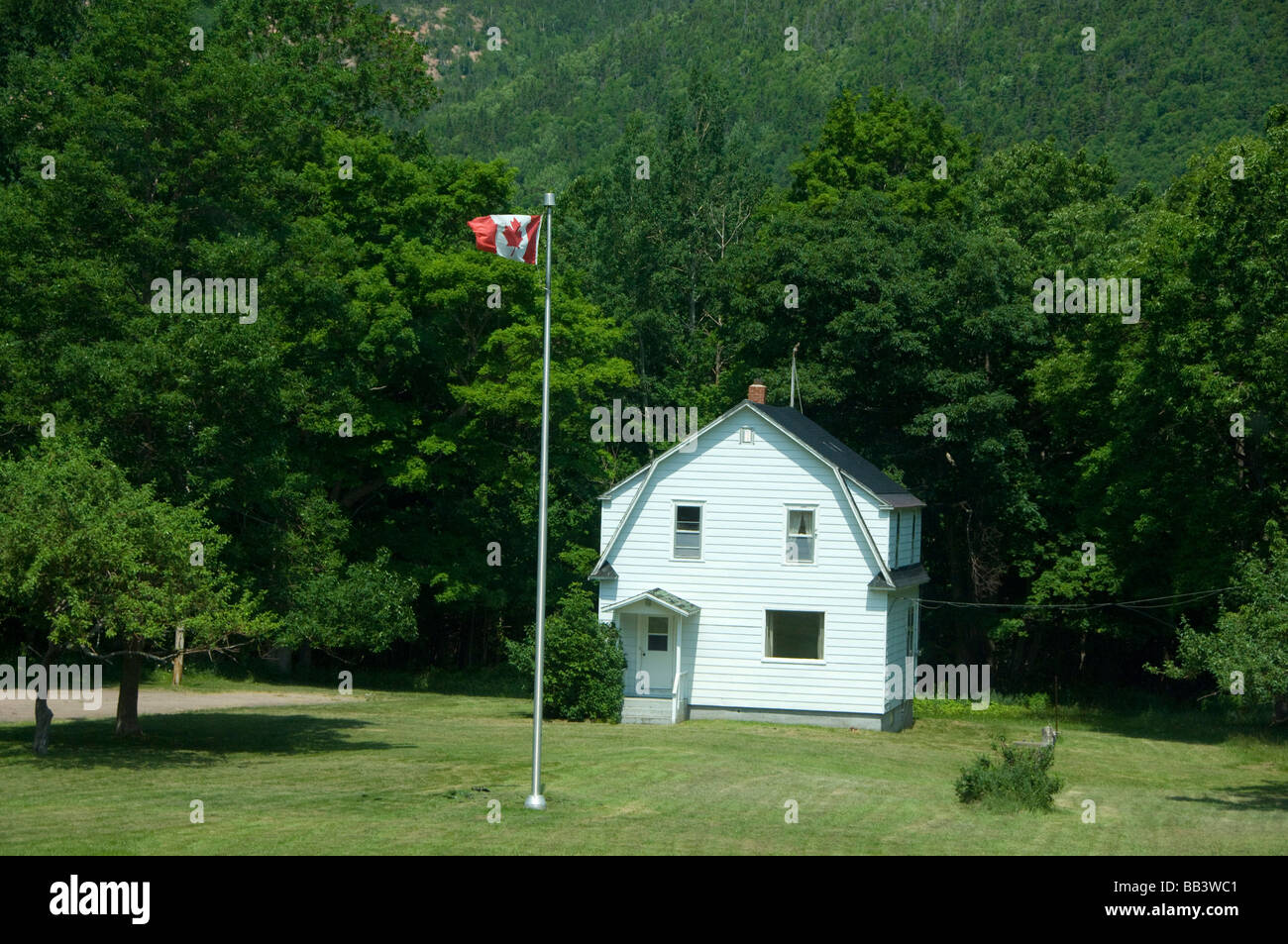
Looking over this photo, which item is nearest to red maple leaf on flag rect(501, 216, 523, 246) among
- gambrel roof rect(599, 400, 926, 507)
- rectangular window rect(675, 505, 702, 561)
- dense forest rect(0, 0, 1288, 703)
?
dense forest rect(0, 0, 1288, 703)

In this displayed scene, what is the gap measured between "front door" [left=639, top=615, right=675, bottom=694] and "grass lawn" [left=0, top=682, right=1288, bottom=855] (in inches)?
68.7

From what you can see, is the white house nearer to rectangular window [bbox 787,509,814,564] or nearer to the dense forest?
rectangular window [bbox 787,509,814,564]

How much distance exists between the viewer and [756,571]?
3753cm

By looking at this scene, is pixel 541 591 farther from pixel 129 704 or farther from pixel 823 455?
pixel 823 455

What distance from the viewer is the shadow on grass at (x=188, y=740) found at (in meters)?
25.2

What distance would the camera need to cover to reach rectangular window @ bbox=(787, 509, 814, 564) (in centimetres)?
3753

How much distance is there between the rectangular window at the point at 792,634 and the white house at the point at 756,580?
4 centimetres

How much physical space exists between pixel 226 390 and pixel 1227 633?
61.3ft

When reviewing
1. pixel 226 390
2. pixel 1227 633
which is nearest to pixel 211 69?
pixel 226 390

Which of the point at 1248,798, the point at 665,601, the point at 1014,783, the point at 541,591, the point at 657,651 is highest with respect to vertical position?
the point at 541,591

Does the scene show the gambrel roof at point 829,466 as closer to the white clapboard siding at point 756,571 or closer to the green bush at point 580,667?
the white clapboard siding at point 756,571

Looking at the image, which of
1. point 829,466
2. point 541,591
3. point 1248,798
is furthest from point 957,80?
point 541,591

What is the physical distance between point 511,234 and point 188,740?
13.5 metres

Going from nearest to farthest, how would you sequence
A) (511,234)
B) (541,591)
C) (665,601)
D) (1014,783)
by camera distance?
(541,591) → (511,234) → (1014,783) → (665,601)
